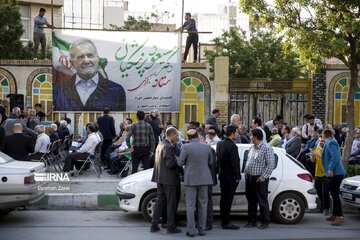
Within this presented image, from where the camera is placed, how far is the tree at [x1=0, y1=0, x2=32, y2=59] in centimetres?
2828

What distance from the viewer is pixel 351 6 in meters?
14.6

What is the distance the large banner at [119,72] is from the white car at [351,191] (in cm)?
1023

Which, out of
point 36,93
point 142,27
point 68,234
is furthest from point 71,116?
point 142,27

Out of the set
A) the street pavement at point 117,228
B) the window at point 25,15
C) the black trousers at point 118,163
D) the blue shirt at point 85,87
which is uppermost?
the window at point 25,15

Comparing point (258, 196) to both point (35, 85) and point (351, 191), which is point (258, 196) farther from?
point (35, 85)

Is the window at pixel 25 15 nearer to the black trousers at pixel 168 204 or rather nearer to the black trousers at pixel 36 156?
the black trousers at pixel 36 156

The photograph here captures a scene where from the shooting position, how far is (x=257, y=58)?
3872 centimetres

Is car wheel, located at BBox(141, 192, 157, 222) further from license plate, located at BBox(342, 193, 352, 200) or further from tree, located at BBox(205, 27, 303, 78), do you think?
tree, located at BBox(205, 27, 303, 78)

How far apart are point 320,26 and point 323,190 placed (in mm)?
6246

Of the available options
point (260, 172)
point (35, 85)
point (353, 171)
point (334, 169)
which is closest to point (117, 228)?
point (260, 172)

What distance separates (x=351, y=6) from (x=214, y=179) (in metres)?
7.90

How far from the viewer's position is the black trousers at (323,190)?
10.3 meters

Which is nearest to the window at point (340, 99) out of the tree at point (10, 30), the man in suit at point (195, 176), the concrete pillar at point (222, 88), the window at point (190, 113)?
the concrete pillar at point (222, 88)

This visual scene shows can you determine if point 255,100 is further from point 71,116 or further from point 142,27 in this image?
point 142,27
